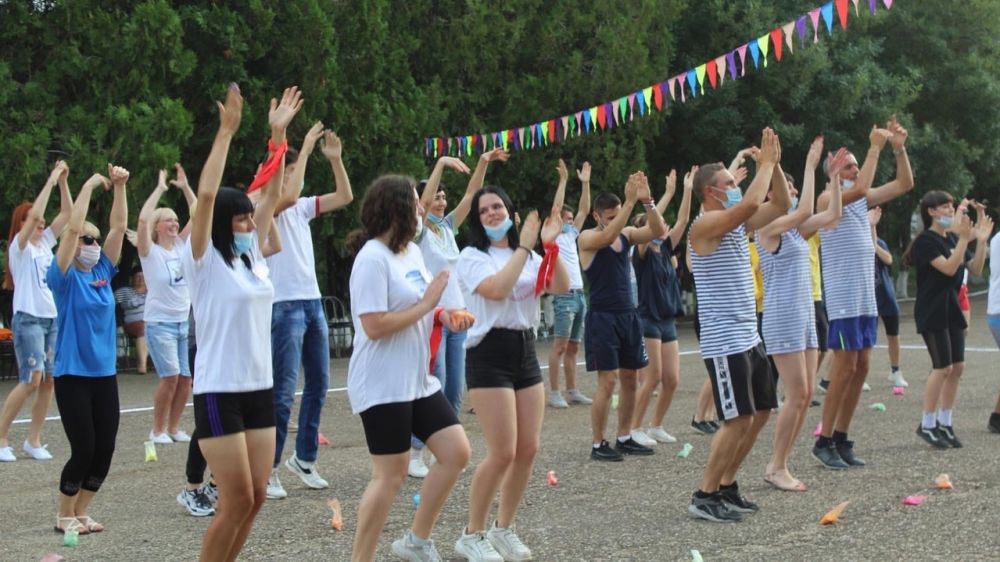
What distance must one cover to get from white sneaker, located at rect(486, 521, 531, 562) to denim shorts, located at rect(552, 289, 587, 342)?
6.82 metres

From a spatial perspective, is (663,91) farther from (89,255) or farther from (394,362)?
(394,362)

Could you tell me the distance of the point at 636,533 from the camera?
660 centimetres

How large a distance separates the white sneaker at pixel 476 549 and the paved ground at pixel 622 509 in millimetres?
225

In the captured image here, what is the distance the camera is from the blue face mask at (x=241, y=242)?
536cm

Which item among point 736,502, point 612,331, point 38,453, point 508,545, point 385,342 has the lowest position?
point 736,502

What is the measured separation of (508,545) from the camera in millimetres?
6121

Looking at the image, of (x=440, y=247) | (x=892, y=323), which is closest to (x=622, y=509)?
(x=440, y=247)

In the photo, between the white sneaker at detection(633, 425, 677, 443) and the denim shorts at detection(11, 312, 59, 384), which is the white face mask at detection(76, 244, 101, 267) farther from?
the white sneaker at detection(633, 425, 677, 443)

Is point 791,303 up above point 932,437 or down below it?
above

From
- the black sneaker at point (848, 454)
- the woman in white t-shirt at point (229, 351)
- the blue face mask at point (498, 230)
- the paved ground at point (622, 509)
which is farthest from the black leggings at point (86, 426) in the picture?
the black sneaker at point (848, 454)

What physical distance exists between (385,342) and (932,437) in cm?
528

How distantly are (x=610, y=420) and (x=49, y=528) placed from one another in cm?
563

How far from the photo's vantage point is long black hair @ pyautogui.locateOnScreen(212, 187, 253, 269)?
5.32m

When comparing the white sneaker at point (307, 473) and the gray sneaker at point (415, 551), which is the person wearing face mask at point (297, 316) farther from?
the gray sneaker at point (415, 551)
